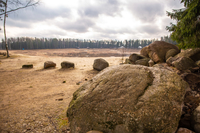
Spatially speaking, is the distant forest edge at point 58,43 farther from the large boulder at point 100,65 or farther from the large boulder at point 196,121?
the large boulder at point 196,121

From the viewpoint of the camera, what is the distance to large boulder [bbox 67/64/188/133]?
80.1 inches

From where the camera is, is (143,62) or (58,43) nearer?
(143,62)

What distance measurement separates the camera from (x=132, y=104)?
2252 mm

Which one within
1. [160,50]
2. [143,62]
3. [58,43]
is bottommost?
[143,62]

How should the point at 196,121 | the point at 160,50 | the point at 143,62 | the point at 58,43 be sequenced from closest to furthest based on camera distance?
1. the point at 196,121
2. the point at 160,50
3. the point at 143,62
4. the point at 58,43

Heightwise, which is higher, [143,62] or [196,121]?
[143,62]

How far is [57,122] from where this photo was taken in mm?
3266

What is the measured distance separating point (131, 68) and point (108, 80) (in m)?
0.79

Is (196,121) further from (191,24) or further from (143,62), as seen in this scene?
(143,62)

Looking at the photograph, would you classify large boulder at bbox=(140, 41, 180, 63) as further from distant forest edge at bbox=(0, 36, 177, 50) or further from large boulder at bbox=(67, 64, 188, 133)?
distant forest edge at bbox=(0, 36, 177, 50)

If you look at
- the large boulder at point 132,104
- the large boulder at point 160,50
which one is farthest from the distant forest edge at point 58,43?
the large boulder at point 132,104

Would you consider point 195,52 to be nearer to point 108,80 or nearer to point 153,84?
point 153,84

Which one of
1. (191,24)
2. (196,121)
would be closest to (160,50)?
(191,24)

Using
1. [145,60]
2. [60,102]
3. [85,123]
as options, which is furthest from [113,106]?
[145,60]
